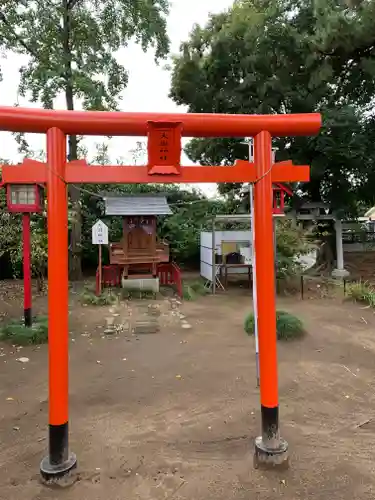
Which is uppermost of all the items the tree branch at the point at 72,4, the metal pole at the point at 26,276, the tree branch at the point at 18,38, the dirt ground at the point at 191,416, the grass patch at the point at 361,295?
the tree branch at the point at 72,4

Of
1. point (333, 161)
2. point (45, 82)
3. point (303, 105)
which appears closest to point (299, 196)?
point (333, 161)

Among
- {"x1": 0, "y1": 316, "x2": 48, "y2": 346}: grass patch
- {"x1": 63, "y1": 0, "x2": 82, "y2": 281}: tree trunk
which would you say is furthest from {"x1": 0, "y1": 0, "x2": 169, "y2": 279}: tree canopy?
{"x1": 0, "y1": 316, "x2": 48, "y2": 346}: grass patch

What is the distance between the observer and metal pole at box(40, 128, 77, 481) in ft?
9.83

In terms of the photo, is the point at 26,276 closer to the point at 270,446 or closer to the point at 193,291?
the point at 193,291

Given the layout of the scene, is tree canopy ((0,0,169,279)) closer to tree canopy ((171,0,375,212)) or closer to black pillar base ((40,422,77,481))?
tree canopy ((171,0,375,212))

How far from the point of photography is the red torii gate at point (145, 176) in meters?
3.00

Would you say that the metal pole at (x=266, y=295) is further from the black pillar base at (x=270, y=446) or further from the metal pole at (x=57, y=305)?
the metal pole at (x=57, y=305)

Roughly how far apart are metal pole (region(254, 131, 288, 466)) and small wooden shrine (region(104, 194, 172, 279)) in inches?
294

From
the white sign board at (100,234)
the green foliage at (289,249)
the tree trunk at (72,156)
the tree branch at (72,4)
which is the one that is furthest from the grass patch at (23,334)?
the tree branch at (72,4)

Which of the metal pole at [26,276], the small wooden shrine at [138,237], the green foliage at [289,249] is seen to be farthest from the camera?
the small wooden shrine at [138,237]

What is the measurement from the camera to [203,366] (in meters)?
5.44

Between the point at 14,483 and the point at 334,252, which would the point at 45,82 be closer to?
the point at 14,483

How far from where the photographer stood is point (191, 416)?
159 inches

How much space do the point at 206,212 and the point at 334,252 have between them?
557 cm
